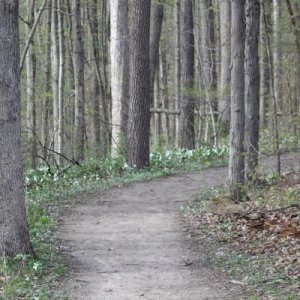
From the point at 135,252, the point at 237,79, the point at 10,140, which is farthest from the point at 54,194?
the point at 10,140

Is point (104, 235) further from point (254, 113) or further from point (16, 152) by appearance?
point (254, 113)

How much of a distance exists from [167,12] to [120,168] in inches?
946

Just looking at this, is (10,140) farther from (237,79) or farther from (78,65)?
(78,65)

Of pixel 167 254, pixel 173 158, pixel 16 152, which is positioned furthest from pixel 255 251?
pixel 173 158

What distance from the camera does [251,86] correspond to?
12883 mm

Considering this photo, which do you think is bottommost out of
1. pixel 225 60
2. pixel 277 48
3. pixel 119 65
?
pixel 119 65

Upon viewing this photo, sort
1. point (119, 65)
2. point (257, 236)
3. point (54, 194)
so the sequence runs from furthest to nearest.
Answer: point (119, 65), point (54, 194), point (257, 236)

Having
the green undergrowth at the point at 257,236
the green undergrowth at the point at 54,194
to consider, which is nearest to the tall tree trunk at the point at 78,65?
the green undergrowth at the point at 54,194

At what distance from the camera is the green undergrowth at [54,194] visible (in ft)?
24.8

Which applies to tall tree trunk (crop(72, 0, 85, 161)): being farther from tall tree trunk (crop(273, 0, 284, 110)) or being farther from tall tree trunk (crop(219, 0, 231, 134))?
tall tree trunk (crop(273, 0, 284, 110))

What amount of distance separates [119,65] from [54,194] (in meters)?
6.72

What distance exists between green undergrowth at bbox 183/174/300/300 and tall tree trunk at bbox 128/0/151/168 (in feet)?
14.8

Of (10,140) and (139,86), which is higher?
(139,86)

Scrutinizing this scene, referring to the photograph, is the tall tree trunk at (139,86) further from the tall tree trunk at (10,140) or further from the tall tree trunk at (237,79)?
the tall tree trunk at (10,140)
